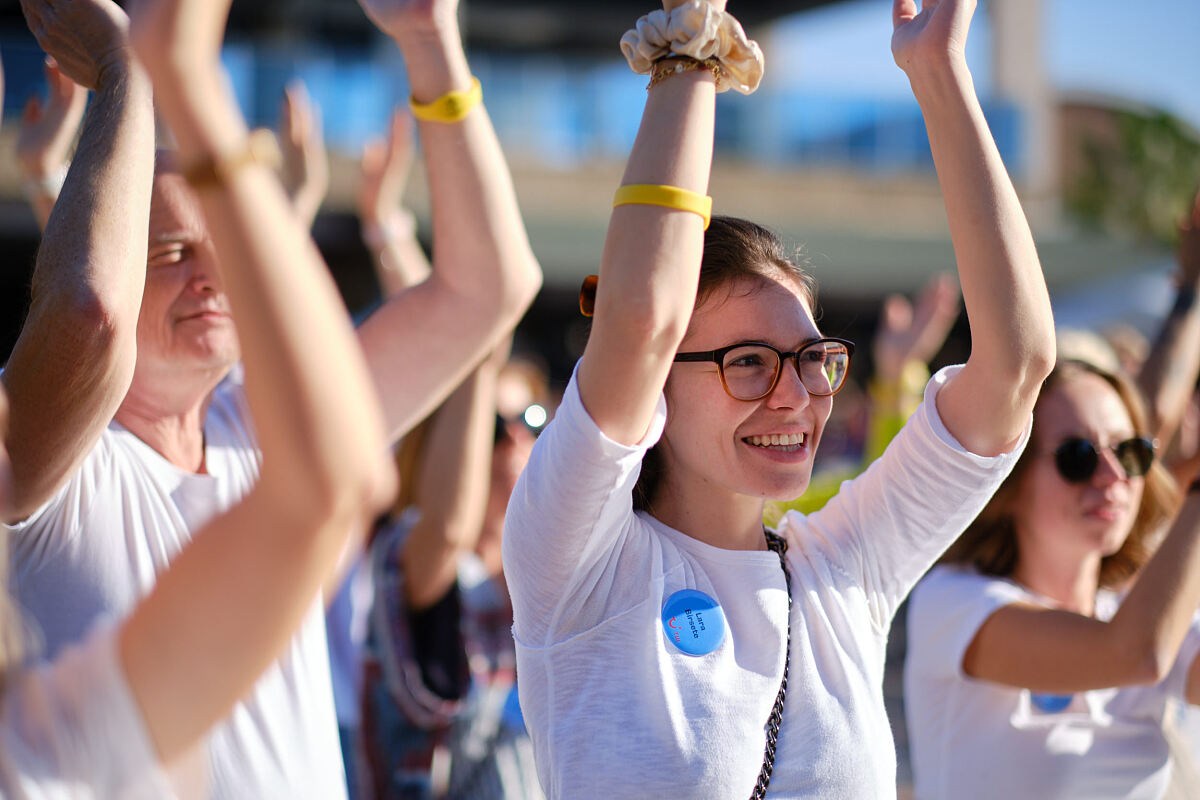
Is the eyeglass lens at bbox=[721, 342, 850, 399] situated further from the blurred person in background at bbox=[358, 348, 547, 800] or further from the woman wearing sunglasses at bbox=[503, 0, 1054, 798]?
the blurred person in background at bbox=[358, 348, 547, 800]

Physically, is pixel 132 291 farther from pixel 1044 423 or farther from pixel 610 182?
pixel 610 182

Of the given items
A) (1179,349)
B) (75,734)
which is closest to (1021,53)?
(1179,349)

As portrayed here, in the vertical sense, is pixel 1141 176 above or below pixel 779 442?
above

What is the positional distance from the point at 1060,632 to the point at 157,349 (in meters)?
1.80

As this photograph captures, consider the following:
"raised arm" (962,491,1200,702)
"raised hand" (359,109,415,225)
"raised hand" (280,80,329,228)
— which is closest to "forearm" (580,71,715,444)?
"raised arm" (962,491,1200,702)

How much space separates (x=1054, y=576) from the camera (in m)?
2.64

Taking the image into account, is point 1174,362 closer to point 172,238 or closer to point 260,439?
point 172,238

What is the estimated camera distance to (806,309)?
74.2 inches

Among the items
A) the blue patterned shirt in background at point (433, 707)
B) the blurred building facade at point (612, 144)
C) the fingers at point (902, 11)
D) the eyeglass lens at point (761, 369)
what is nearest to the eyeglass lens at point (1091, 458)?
the eyeglass lens at point (761, 369)

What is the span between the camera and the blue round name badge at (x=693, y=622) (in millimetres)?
1657

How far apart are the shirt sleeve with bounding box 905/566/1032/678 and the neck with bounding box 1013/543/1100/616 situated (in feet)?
0.30

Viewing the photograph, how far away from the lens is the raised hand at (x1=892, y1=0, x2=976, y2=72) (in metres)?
1.77

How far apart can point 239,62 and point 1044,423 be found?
→ 1292 cm

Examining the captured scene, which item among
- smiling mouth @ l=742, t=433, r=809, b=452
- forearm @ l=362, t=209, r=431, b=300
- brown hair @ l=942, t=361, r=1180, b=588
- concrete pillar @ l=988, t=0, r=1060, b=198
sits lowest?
brown hair @ l=942, t=361, r=1180, b=588
